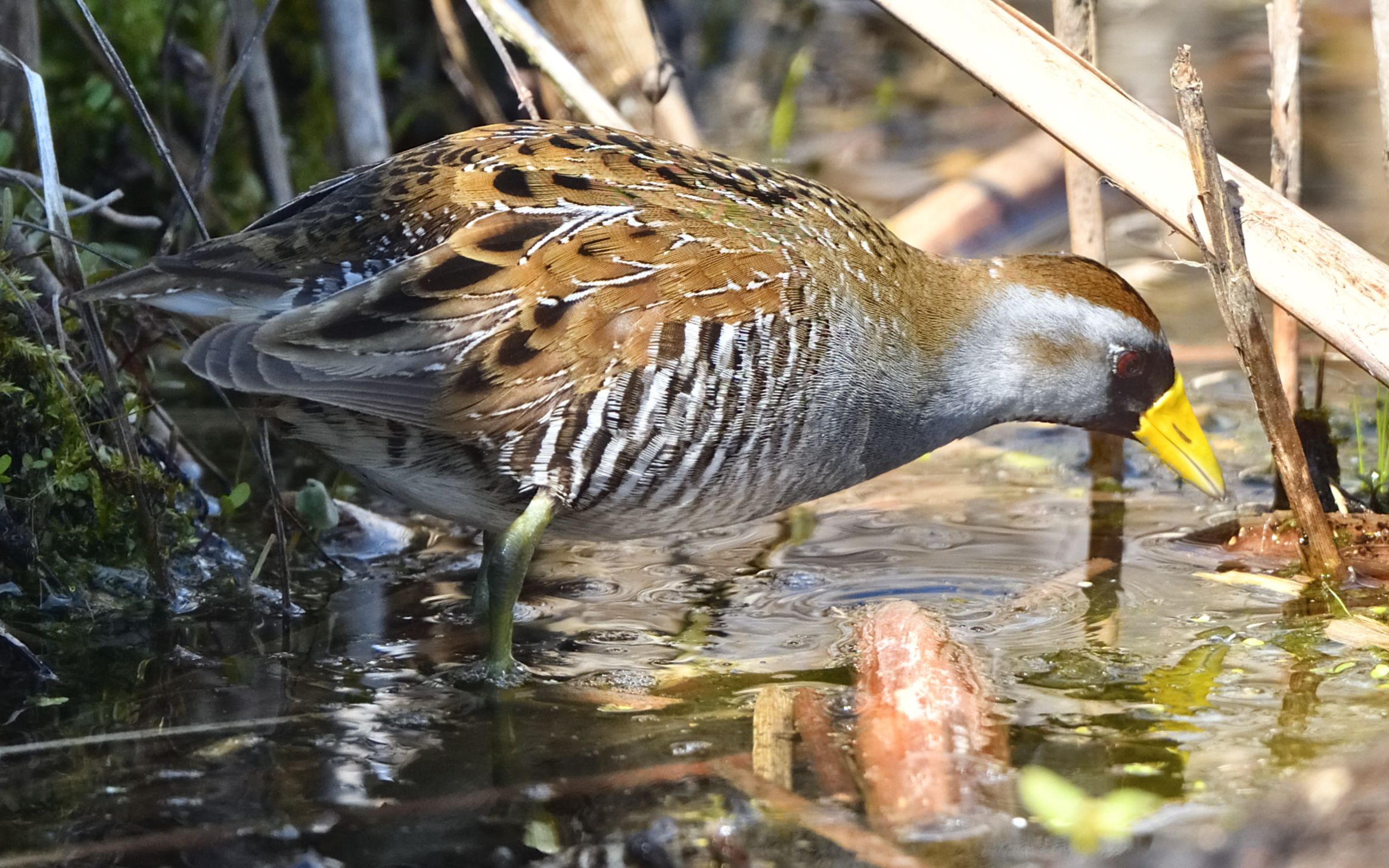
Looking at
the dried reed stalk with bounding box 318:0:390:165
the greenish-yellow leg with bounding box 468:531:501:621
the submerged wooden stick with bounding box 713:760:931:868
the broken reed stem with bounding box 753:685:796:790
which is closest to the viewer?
the submerged wooden stick with bounding box 713:760:931:868

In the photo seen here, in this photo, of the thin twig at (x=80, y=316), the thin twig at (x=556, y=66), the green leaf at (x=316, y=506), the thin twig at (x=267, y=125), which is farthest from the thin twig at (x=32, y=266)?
the thin twig at (x=556, y=66)

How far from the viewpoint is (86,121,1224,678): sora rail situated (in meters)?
3.23

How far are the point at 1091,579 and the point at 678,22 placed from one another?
5442mm

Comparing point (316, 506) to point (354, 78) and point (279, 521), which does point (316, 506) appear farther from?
point (354, 78)

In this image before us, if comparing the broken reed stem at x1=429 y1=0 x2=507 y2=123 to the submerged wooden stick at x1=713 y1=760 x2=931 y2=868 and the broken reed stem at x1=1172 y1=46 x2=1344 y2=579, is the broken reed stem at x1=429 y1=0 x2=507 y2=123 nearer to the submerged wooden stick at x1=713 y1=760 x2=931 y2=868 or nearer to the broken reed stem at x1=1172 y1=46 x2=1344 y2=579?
the broken reed stem at x1=1172 y1=46 x2=1344 y2=579

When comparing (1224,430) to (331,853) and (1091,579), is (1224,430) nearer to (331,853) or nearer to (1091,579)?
(1091,579)

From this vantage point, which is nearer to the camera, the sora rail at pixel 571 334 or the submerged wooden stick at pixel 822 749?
the submerged wooden stick at pixel 822 749

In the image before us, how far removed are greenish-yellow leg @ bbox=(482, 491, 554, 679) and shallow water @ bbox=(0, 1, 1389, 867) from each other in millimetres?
90

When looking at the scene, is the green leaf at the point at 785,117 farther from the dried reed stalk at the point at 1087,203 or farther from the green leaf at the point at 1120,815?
the green leaf at the point at 1120,815

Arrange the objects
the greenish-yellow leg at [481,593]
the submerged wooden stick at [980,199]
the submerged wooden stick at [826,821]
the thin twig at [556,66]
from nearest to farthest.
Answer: the submerged wooden stick at [826,821]
the greenish-yellow leg at [481,593]
the thin twig at [556,66]
the submerged wooden stick at [980,199]

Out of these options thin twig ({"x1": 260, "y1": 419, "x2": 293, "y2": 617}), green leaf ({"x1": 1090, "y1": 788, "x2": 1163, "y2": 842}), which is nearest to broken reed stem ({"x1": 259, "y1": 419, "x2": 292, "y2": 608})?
thin twig ({"x1": 260, "y1": 419, "x2": 293, "y2": 617})

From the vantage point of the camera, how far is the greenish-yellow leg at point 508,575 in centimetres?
331

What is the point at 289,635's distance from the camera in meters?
3.62

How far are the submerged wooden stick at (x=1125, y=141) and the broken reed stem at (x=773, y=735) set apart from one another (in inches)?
56.5
